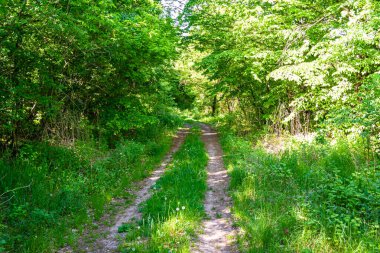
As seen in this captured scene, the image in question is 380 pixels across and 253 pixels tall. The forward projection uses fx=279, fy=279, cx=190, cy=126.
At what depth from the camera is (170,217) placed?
566 cm

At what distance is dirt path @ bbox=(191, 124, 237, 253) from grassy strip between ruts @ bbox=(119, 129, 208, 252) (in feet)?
0.68

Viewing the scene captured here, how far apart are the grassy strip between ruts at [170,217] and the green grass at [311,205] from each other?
97 centimetres

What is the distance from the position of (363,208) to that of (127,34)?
7.93m

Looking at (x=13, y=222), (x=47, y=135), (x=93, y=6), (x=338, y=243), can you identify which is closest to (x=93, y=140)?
(x=47, y=135)

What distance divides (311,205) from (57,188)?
5.81 metres

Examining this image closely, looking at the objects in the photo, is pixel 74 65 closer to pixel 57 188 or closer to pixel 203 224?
pixel 57 188

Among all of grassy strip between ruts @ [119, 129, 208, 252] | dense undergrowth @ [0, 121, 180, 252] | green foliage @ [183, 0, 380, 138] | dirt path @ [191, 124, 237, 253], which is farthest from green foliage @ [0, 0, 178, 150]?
dirt path @ [191, 124, 237, 253]

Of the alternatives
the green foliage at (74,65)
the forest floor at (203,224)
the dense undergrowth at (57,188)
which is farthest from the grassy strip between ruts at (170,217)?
the green foliage at (74,65)

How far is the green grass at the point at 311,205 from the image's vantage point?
4.34m

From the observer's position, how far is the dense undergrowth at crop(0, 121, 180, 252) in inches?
197

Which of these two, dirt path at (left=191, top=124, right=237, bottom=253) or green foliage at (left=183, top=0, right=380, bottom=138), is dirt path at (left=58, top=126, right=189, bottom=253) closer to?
dirt path at (left=191, top=124, right=237, bottom=253)

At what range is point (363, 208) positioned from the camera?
4.81 meters

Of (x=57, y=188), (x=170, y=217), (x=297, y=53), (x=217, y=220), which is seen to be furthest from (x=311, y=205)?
(x=297, y=53)

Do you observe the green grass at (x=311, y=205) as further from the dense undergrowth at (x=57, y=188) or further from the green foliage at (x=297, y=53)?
the dense undergrowth at (x=57, y=188)
